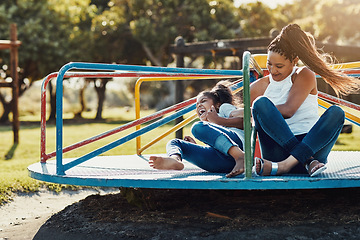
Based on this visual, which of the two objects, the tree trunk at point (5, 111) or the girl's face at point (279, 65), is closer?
the girl's face at point (279, 65)

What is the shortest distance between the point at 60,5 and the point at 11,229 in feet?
57.2

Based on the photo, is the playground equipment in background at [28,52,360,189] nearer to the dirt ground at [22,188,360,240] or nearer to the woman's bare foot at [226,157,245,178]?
the woman's bare foot at [226,157,245,178]

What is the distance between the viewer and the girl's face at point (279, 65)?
8.27 feet

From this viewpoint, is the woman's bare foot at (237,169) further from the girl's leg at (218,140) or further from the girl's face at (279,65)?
the girl's face at (279,65)

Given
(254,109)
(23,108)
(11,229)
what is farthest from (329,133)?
(23,108)

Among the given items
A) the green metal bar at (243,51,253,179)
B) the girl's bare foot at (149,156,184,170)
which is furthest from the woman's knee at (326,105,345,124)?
the girl's bare foot at (149,156,184,170)

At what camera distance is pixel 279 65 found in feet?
8.30

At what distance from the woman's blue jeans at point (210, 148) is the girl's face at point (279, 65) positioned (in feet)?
1.39

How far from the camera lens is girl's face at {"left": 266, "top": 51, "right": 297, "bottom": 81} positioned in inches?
99.2

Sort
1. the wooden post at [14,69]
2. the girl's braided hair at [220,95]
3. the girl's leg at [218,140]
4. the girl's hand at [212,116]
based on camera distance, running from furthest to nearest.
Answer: the wooden post at [14,69], the girl's braided hair at [220,95], the girl's hand at [212,116], the girl's leg at [218,140]

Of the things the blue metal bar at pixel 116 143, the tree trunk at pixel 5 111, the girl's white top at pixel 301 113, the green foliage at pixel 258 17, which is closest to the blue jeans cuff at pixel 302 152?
the girl's white top at pixel 301 113

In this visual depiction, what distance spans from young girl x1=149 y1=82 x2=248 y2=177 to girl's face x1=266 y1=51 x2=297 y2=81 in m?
A: 0.32

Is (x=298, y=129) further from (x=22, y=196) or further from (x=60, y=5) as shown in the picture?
(x=60, y=5)

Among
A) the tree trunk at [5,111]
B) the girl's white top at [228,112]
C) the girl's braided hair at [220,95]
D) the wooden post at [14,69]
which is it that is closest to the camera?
the girl's white top at [228,112]
